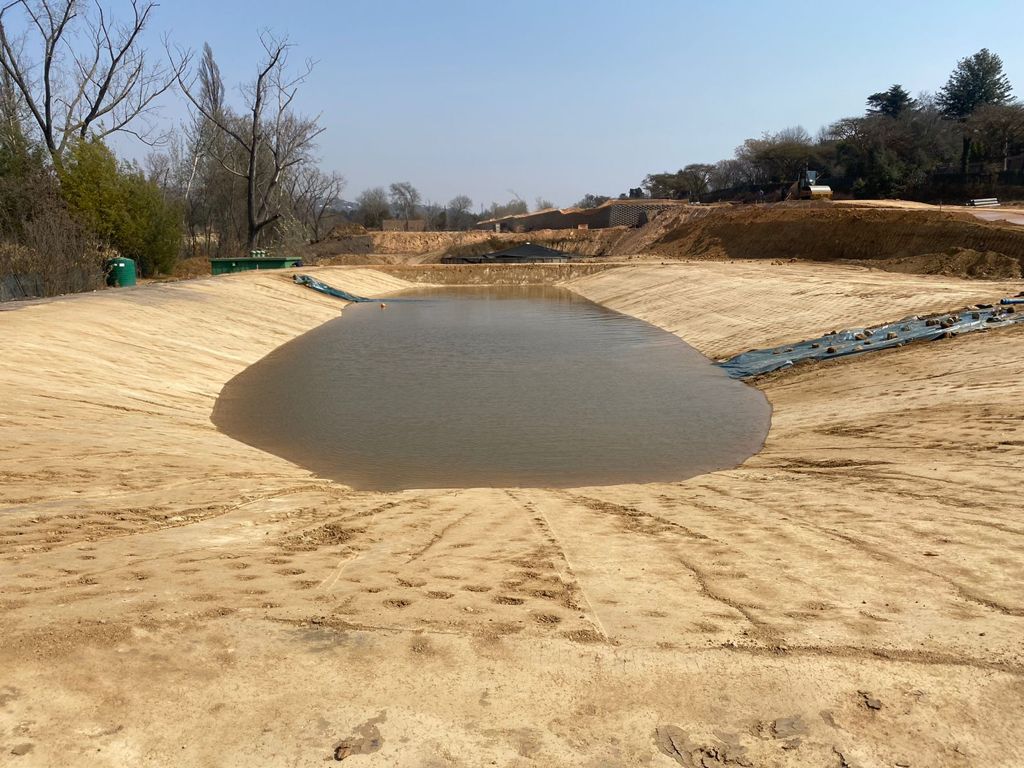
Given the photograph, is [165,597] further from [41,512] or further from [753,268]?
[753,268]

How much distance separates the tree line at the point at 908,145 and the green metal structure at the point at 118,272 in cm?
4509

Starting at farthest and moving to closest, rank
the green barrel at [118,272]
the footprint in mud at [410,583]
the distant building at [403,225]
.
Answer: the distant building at [403,225] → the green barrel at [118,272] → the footprint in mud at [410,583]

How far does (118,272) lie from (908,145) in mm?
50834

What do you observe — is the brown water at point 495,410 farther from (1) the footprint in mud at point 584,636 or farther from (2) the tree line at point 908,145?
(2) the tree line at point 908,145

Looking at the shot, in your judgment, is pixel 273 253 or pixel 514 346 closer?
pixel 514 346

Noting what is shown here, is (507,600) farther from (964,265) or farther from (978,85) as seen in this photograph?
(978,85)

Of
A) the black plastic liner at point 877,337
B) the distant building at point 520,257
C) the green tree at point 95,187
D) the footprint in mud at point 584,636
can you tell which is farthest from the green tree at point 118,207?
the footprint in mud at point 584,636

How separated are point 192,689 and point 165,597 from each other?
982 mm

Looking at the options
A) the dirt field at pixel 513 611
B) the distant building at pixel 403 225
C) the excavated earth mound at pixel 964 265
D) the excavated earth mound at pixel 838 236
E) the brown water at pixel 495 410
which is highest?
the distant building at pixel 403 225

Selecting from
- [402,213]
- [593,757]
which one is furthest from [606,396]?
[402,213]

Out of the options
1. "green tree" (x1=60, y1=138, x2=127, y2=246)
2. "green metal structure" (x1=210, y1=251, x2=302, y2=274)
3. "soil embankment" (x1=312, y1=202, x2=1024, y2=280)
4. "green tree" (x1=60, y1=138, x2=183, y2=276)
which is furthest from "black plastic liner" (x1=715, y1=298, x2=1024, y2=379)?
"green metal structure" (x1=210, y1=251, x2=302, y2=274)

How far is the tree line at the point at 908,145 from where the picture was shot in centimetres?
4978

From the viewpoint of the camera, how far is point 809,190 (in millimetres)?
50125

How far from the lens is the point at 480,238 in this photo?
206ft
